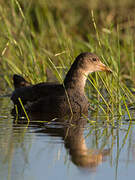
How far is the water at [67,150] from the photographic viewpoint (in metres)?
4.77

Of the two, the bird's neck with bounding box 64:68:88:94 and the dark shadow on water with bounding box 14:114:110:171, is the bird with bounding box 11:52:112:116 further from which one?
the dark shadow on water with bounding box 14:114:110:171

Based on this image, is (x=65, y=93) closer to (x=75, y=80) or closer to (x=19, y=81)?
(x=75, y=80)

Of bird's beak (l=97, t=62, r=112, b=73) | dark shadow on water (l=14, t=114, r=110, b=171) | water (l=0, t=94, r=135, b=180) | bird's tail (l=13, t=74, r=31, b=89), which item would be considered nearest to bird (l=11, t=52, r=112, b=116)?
bird's beak (l=97, t=62, r=112, b=73)

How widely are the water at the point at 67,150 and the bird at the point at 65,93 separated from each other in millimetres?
871

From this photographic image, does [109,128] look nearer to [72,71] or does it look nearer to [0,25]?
[72,71]

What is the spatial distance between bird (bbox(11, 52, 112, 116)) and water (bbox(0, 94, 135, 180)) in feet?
2.86

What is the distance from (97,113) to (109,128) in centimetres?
130

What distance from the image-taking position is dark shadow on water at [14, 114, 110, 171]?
17.1 ft

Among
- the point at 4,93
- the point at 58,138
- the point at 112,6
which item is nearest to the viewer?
the point at 58,138

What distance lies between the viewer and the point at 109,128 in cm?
675

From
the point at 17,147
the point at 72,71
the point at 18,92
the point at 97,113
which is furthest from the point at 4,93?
the point at 17,147

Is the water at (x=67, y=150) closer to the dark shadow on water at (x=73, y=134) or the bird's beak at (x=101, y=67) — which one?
the dark shadow on water at (x=73, y=134)

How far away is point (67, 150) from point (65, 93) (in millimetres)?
2883

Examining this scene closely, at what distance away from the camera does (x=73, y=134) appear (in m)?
6.44
